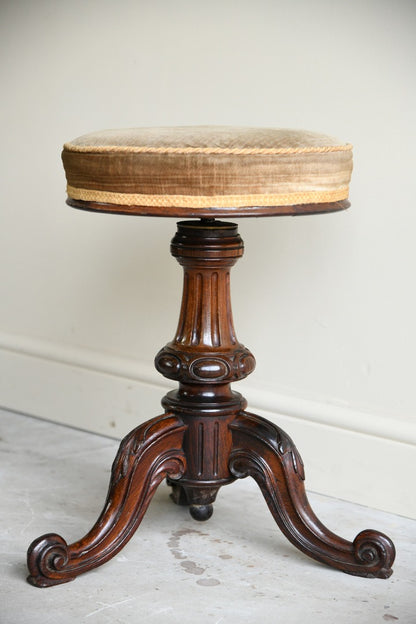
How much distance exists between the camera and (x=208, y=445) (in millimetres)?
1394

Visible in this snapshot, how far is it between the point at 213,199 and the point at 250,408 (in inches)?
29.8

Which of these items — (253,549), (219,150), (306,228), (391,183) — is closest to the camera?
(219,150)

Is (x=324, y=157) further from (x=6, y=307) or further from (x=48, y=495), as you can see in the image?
(x=6, y=307)

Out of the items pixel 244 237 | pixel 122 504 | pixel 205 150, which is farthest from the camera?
pixel 244 237

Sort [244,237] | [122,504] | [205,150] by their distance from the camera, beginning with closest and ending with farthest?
1. [205,150]
2. [122,504]
3. [244,237]

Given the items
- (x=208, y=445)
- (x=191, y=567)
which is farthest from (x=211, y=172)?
(x=191, y=567)

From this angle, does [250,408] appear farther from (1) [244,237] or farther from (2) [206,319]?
(2) [206,319]

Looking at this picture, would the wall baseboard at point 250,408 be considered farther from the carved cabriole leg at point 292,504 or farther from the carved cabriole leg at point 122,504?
the carved cabriole leg at point 122,504

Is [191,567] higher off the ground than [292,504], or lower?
lower

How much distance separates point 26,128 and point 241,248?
924 millimetres

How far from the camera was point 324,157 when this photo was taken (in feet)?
3.97

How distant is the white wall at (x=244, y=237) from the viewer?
1596 millimetres

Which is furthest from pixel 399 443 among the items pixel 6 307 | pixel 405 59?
pixel 6 307

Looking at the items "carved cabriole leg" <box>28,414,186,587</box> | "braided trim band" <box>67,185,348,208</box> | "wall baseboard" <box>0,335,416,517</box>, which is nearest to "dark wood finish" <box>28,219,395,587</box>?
"carved cabriole leg" <box>28,414,186,587</box>
